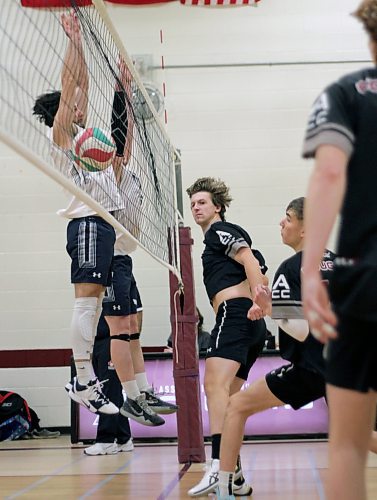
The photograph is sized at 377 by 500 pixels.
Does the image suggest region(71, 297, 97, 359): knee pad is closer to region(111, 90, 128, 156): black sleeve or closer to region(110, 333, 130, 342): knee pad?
region(110, 333, 130, 342): knee pad

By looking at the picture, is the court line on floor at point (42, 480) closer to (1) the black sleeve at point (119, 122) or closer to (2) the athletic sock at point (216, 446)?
(2) the athletic sock at point (216, 446)

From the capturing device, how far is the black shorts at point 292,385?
4180 mm

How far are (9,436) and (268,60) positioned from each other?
5.76 metres

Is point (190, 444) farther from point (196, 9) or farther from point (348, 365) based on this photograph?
point (196, 9)

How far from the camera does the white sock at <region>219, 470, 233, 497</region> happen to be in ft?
14.4

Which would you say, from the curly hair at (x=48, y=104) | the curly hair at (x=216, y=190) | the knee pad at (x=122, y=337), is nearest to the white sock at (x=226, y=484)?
the knee pad at (x=122, y=337)

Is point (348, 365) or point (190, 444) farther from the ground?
point (348, 365)

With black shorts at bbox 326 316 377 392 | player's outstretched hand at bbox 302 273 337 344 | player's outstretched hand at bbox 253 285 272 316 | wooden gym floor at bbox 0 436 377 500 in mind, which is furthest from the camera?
wooden gym floor at bbox 0 436 377 500

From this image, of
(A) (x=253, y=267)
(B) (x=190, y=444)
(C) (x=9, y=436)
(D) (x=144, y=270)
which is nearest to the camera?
(A) (x=253, y=267)

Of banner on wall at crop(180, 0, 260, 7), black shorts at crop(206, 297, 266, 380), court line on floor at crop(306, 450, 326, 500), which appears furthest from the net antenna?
banner on wall at crop(180, 0, 260, 7)

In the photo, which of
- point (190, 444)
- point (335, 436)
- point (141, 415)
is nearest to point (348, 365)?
point (335, 436)

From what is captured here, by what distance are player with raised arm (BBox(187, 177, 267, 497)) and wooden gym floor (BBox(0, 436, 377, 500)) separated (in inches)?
15.3

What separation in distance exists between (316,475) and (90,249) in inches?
87.4

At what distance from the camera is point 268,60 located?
10.9 m
